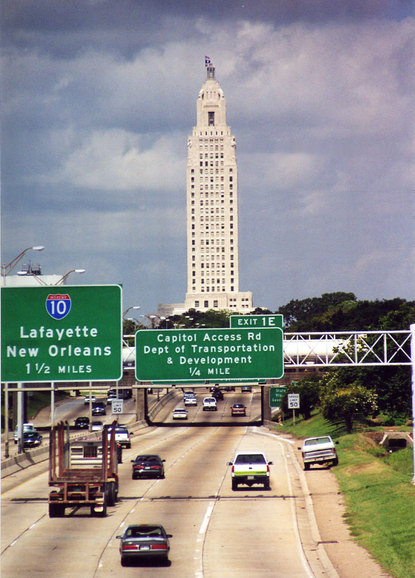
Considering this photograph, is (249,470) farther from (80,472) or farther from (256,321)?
(256,321)

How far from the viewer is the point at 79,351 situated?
38.9m

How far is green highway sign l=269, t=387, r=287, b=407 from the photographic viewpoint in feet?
349

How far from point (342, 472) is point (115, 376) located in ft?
75.0

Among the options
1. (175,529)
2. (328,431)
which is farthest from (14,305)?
(328,431)

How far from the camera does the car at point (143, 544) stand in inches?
1170

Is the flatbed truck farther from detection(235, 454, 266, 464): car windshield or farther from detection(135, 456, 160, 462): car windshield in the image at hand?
detection(135, 456, 160, 462): car windshield

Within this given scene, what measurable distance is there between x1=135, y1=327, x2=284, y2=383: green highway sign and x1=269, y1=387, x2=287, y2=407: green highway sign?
5991cm

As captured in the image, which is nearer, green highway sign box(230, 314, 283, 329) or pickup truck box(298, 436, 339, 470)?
pickup truck box(298, 436, 339, 470)

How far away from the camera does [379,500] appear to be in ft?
141

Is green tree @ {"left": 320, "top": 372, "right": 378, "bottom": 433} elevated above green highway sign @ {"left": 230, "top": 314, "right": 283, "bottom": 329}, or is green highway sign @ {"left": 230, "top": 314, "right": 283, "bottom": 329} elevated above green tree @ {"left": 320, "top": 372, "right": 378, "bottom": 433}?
green highway sign @ {"left": 230, "top": 314, "right": 283, "bottom": 329}

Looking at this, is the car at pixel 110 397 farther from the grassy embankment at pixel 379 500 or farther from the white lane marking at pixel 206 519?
the white lane marking at pixel 206 519

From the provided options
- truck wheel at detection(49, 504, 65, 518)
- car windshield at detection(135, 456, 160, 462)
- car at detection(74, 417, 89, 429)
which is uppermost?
car windshield at detection(135, 456, 160, 462)

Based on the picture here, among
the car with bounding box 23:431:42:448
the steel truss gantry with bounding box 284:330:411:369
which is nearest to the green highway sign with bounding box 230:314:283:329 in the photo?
the steel truss gantry with bounding box 284:330:411:369

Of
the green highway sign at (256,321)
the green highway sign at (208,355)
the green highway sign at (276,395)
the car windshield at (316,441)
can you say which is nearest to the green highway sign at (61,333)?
the green highway sign at (208,355)
